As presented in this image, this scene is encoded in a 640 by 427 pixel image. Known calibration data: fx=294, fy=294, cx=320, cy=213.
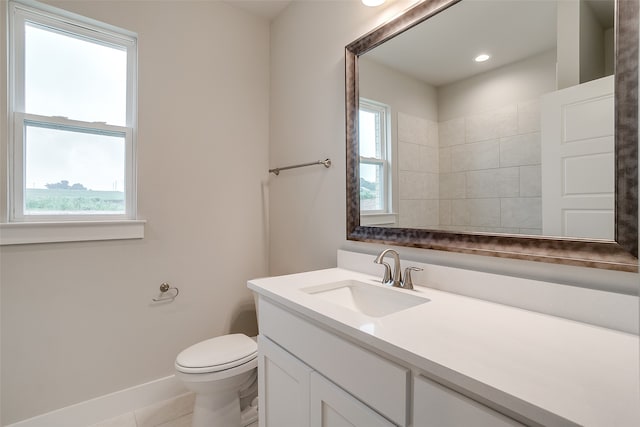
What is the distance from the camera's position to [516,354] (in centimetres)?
62

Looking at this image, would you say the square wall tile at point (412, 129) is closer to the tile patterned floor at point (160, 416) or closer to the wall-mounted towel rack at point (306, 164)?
the wall-mounted towel rack at point (306, 164)

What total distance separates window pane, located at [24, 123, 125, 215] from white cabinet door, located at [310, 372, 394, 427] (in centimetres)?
153

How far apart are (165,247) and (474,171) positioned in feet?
5.65

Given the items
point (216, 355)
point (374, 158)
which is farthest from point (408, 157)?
point (216, 355)

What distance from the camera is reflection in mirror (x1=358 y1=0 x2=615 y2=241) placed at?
805 mm

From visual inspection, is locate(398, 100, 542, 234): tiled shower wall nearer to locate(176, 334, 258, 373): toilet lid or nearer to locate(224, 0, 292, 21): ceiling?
locate(176, 334, 258, 373): toilet lid

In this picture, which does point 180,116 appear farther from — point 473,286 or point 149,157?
point 473,286

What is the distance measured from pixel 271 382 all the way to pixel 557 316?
3.26ft

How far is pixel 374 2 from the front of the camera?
134cm

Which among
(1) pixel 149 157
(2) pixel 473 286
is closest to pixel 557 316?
(2) pixel 473 286

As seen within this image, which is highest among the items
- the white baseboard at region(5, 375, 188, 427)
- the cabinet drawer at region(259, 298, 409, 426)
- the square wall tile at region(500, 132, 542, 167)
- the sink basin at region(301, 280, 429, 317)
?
the square wall tile at region(500, 132, 542, 167)

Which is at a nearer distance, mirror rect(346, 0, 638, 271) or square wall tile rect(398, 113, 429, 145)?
mirror rect(346, 0, 638, 271)

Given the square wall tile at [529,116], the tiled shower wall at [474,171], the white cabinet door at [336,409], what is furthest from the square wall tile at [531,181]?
the white cabinet door at [336,409]

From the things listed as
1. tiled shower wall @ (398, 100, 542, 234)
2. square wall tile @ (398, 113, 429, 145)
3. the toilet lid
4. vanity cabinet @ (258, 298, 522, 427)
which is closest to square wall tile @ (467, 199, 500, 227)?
→ tiled shower wall @ (398, 100, 542, 234)
